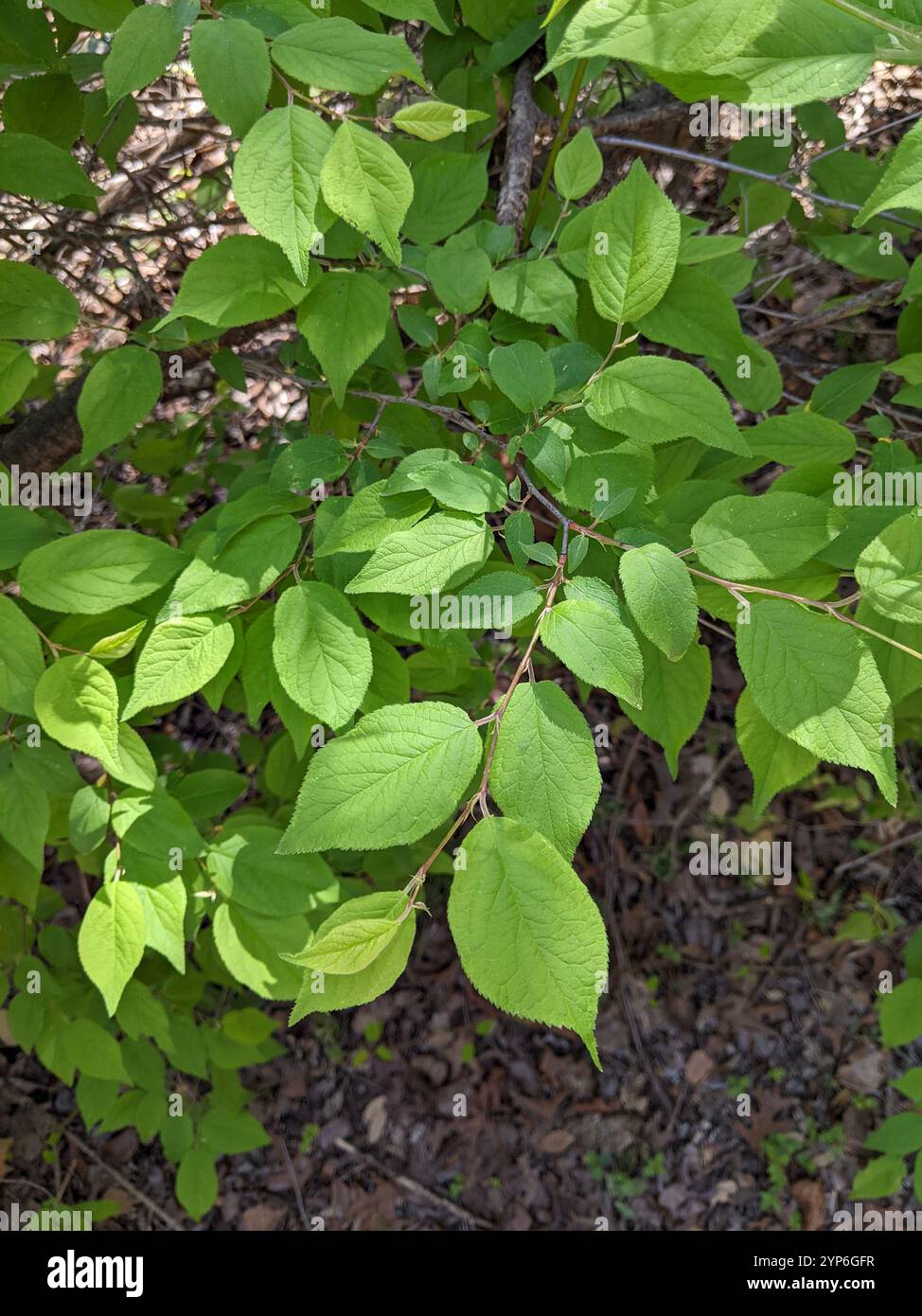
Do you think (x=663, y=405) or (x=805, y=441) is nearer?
(x=663, y=405)

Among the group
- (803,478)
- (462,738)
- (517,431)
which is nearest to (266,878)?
(462,738)

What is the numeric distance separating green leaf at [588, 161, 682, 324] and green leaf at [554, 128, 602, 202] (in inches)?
10.9

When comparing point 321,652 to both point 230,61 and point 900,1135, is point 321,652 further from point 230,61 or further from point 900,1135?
point 900,1135

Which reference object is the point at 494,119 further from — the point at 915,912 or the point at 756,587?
the point at 915,912

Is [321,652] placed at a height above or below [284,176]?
below

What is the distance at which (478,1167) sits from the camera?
126 inches

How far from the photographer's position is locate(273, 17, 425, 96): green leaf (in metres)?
1.09

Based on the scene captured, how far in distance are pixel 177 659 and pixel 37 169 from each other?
0.80 meters

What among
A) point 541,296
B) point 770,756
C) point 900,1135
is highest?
point 541,296

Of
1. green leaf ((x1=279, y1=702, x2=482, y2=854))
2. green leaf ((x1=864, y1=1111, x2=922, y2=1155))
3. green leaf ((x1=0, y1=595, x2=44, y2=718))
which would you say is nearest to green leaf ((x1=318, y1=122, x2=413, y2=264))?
green leaf ((x1=279, y1=702, x2=482, y2=854))

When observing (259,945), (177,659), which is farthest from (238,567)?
(259,945)

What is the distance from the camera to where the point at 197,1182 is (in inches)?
94.5

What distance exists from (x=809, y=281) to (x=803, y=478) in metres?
2.23

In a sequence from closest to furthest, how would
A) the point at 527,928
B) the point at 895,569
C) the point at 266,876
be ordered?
the point at 527,928
the point at 895,569
the point at 266,876
